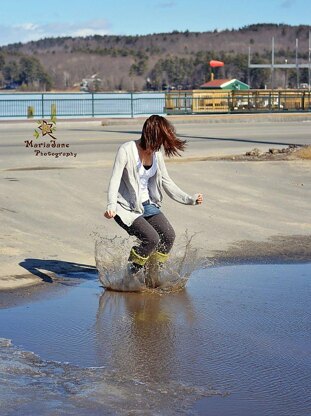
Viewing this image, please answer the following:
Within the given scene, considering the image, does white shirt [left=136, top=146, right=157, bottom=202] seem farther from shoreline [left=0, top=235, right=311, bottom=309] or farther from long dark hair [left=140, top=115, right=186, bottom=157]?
shoreline [left=0, top=235, right=311, bottom=309]

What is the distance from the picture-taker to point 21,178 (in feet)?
50.7

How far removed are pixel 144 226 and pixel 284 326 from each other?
1509mm

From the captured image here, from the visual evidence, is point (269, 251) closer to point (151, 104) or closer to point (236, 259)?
point (236, 259)

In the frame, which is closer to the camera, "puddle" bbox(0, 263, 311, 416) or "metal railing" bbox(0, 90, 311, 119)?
"puddle" bbox(0, 263, 311, 416)

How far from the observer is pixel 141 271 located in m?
Result: 8.46

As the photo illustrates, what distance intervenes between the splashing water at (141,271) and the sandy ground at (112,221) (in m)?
0.68

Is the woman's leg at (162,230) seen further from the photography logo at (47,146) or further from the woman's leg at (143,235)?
the photography logo at (47,146)

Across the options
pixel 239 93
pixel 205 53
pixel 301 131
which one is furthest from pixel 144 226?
pixel 205 53

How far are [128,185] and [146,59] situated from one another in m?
143

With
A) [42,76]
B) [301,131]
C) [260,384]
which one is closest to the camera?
[260,384]

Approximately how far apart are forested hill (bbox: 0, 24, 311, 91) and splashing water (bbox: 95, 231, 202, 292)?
110 m

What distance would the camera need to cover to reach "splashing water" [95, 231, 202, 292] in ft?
28.0

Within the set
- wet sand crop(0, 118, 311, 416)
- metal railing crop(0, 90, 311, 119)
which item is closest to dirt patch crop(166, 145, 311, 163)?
wet sand crop(0, 118, 311, 416)

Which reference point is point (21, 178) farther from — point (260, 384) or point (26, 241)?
point (260, 384)
